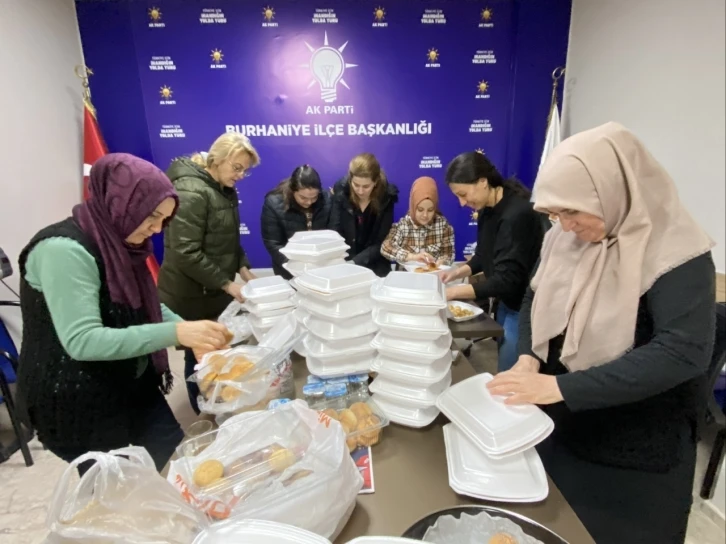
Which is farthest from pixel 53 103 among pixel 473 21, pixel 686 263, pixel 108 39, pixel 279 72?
pixel 686 263

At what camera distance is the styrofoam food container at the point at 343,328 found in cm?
131

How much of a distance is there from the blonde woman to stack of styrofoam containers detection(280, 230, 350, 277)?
37cm

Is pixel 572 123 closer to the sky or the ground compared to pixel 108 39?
closer to the ground

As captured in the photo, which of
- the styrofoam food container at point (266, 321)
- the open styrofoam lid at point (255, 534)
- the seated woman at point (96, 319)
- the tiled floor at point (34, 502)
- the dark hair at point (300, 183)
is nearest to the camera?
the open styrofoam lid at point (255, 534)

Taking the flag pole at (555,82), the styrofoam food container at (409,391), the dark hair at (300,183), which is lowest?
the styrofoam food container at (409,391)

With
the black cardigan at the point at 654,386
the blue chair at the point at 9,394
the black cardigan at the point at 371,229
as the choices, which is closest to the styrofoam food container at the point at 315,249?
the black cardigan at the point at 371,229

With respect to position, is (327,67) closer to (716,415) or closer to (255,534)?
(716,415)

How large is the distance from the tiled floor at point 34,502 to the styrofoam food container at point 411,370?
1.39 meters

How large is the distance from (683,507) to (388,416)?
0.82m

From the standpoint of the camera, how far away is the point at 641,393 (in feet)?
3.18

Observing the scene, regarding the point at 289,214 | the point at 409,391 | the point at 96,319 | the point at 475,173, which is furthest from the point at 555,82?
the point at 96,319

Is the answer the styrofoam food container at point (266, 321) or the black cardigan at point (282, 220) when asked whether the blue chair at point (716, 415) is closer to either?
the styrofoam food container at point (266, 321)

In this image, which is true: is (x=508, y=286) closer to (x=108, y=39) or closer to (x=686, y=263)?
(x=686, y=263)

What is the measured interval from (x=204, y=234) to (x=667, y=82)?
2.14m
